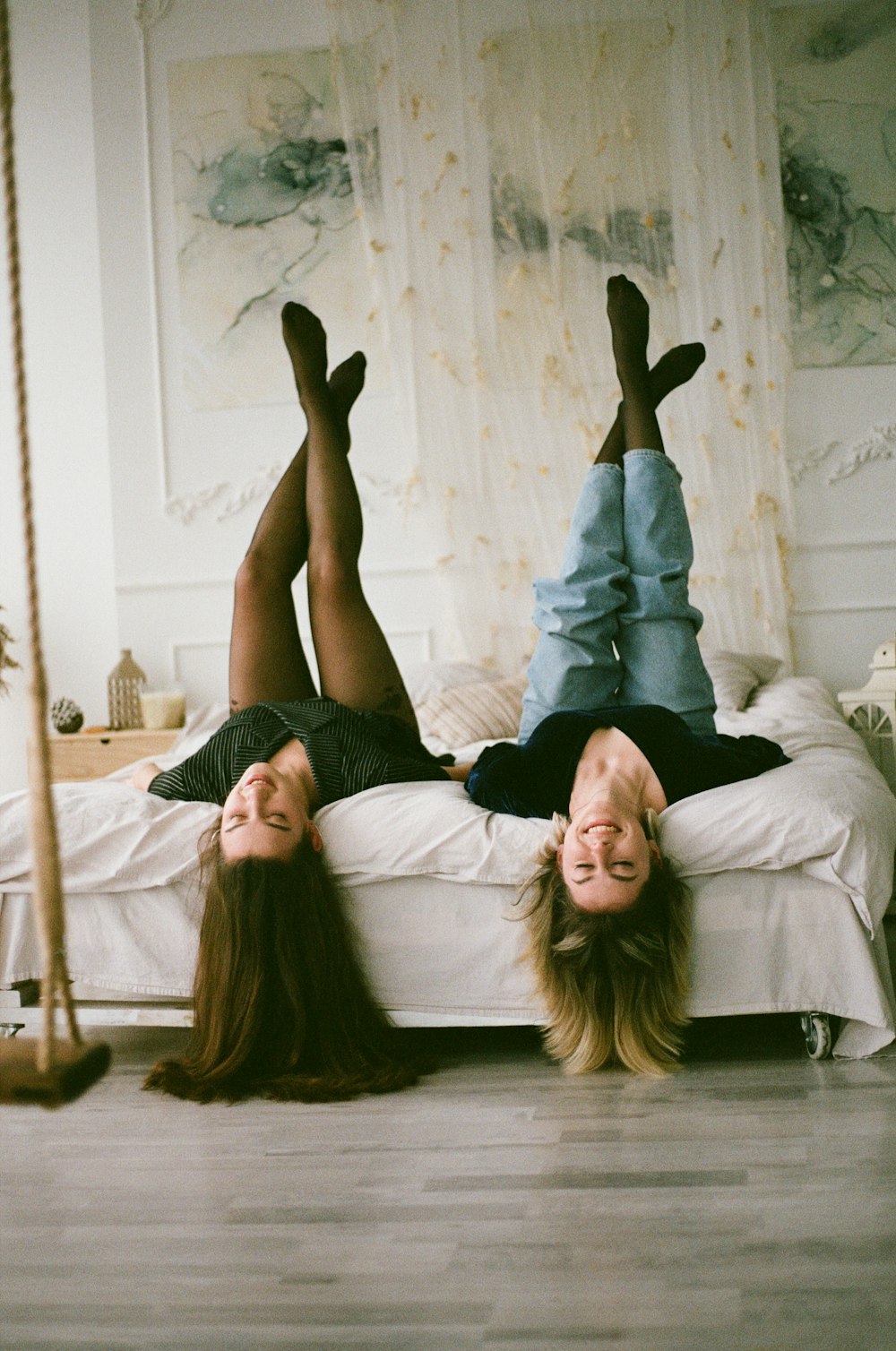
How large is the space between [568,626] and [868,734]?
1553 mm

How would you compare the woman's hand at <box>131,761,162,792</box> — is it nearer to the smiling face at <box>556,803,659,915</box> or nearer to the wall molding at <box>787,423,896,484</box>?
the smiling face at <box>556,803,659,915</box>

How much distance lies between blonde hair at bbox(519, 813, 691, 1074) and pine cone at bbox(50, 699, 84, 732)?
2888 mm

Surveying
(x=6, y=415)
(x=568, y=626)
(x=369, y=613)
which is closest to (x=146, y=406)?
(x=6, y=415)

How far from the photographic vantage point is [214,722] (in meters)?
4.21

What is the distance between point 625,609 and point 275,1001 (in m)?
1.23

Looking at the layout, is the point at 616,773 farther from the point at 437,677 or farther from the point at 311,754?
the point at 437,677

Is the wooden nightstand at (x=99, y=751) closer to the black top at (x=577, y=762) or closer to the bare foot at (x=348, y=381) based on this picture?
the bare foot at (x=348, y=381)

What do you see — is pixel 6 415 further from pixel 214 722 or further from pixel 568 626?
pixel 568 626

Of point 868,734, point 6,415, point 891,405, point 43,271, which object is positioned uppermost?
point 43,271

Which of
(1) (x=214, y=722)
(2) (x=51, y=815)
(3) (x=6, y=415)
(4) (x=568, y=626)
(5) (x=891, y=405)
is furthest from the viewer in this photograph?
(3) (x=6, y=415)

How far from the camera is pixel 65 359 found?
5.09 metres

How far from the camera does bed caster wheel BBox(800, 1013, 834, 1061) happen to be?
7.34ft

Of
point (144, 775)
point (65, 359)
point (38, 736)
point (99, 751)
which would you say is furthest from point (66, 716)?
point (38, 736)

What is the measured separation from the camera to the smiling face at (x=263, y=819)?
228 centimetres
